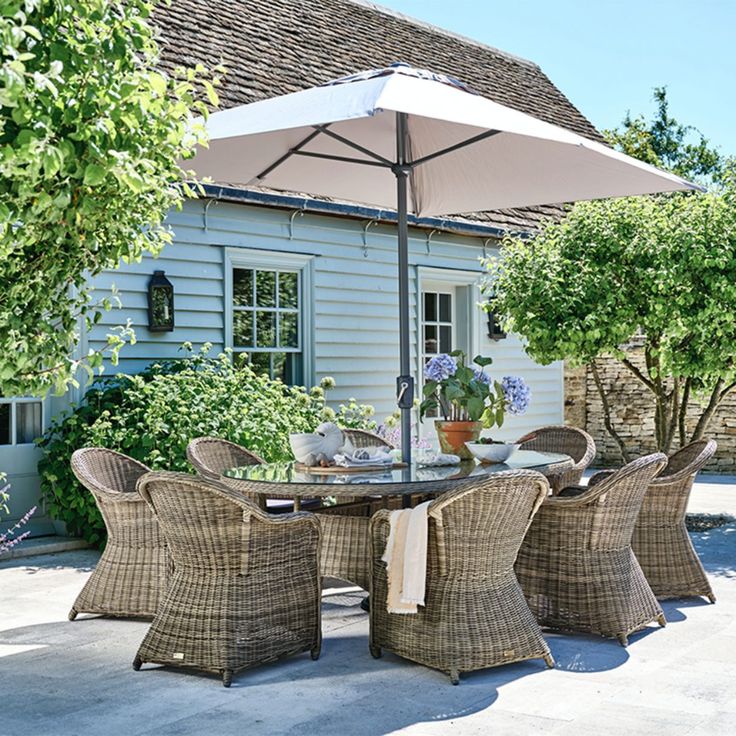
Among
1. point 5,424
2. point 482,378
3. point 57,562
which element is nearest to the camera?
point 482,378

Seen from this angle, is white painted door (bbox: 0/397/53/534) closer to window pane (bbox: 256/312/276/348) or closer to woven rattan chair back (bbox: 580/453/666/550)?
window pane (bbox: 256/312/276/348)

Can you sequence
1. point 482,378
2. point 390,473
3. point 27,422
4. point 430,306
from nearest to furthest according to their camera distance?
point 390,473 → point 482,378 → point 27,422 → point 430,306

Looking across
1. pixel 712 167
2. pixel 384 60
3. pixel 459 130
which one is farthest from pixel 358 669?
pixel 712 167

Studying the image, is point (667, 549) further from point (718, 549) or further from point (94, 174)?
point (94, 174)

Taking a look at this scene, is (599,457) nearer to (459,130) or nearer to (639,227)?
(639,227)

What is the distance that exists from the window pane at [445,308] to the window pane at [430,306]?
138 millimetres

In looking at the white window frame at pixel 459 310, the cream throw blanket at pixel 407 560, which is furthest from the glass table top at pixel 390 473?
the white window frame at pixel 459 310

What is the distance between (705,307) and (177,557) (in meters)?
5.09

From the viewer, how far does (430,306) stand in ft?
37.9

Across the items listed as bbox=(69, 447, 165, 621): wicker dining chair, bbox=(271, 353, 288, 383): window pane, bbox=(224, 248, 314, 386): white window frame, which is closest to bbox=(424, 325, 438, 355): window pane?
bbox=(224, 248, 314, 386): white window frame

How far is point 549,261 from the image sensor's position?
886cm

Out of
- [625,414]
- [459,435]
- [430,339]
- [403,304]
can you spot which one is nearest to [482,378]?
[459,435]

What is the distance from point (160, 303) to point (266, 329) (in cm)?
128

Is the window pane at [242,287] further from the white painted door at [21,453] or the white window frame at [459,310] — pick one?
the white window frame at [459,310]
